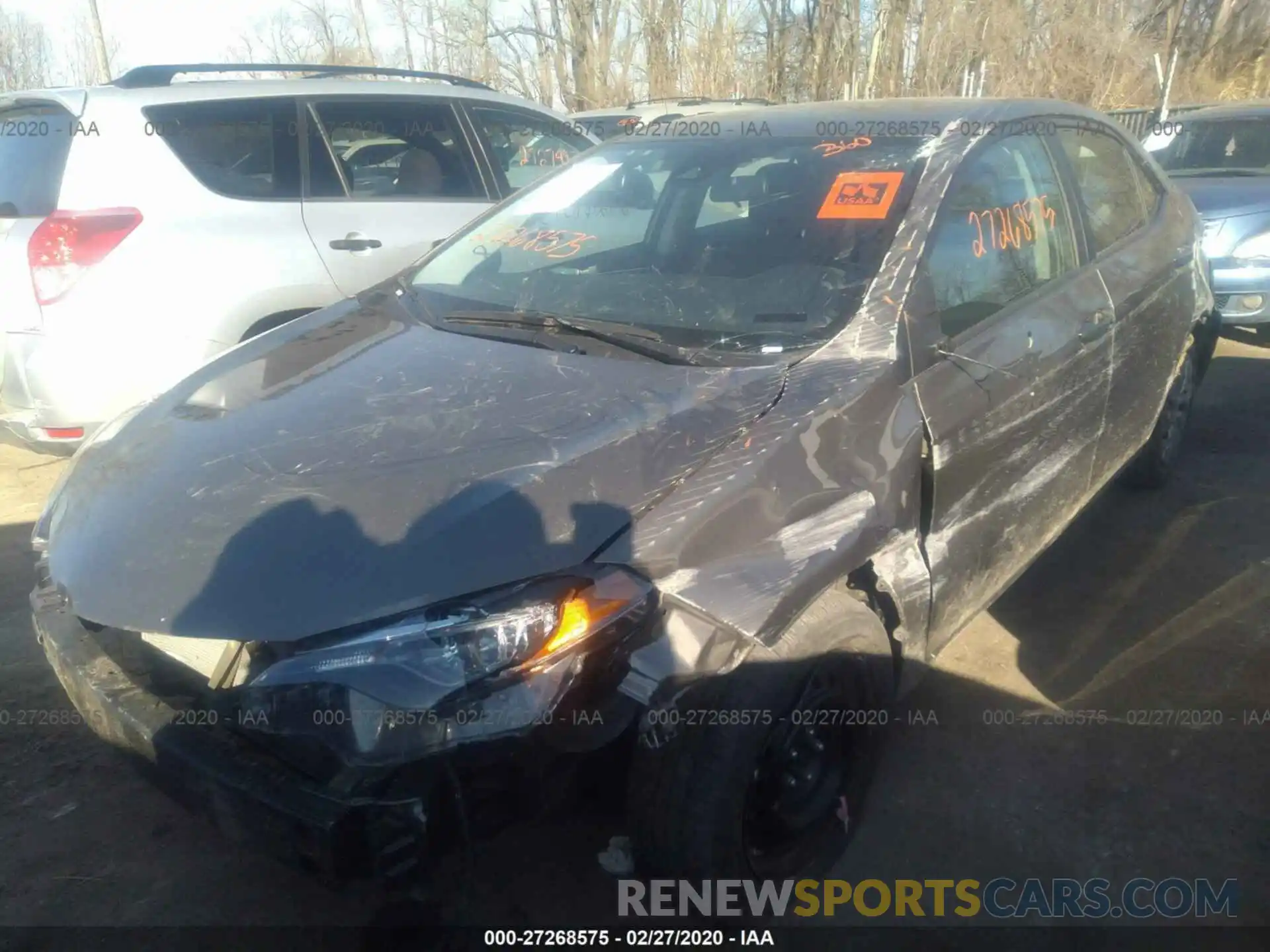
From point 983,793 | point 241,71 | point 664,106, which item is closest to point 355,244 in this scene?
point 241,71

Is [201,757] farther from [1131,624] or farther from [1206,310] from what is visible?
[1206,310]

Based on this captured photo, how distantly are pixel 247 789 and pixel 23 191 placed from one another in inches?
131

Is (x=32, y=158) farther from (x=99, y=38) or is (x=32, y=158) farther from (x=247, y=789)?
(x=99, y=38)

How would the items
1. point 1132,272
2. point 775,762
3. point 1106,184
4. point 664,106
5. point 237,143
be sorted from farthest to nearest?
point 664,106 → point 237,143 → point 1106,184 → point 1132,272 → point 775,762

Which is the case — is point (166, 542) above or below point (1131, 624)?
above

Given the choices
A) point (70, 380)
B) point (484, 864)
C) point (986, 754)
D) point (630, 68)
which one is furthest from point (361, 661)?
point (630, 68)

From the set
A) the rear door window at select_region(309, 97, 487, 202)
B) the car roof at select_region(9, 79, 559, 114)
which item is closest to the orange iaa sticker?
the rear door window at select_region(309, 97, 487, 202)

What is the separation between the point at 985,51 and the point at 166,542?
19.5 meters

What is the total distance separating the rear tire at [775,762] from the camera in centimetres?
192

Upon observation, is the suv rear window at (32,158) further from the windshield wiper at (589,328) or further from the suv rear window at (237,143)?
the windshield wiper at (589,328)

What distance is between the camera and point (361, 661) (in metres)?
1.73

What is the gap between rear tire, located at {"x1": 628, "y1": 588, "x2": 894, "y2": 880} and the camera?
192 centimetres

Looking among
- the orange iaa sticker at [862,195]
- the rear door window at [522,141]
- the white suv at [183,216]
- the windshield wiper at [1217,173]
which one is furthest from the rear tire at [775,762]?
the windshield wiper at [1217,173]

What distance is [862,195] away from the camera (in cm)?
267
